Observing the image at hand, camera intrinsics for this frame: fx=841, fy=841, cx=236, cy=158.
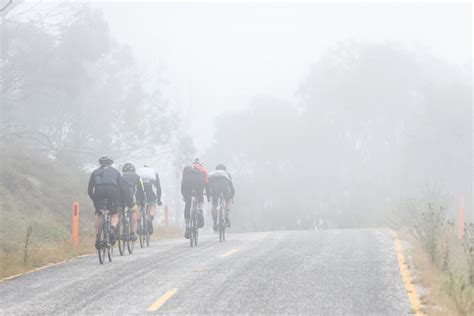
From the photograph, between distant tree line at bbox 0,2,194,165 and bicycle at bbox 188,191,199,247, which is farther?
distant tree line at bbox 0,2,194,165

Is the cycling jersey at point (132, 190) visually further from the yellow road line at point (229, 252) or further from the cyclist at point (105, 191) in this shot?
the yellow road line at point (229, 252)

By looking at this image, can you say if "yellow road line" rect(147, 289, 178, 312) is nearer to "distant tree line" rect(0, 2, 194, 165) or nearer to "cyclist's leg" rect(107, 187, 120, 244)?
"cyclist's leg" rect(107, 187, 120, 244)

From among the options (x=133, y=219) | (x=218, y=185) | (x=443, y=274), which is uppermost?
(x=218, y=185)

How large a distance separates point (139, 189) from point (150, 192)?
81 centimetres

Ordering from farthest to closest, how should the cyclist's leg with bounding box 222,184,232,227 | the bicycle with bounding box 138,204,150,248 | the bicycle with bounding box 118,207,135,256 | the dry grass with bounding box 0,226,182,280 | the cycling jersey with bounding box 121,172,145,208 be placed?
the cyclist's leg with bounding box 222,184,232,227 < the bicycle with bounding box 138,204,150,248 < the bicycle with bounding box 118,207,135,256 < the cycling jersey with bounding box 121,172,145,208 < the dry grass with bounding box 0,226,182,280

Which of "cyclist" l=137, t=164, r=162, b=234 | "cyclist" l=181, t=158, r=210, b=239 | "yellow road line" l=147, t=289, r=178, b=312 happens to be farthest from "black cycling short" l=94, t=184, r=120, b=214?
"yellow road line" l=147, t=289, r=178, b=312

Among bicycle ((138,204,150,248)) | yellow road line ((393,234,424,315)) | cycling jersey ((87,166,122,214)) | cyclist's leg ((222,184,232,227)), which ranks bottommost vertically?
yellow road line ((393,234,424,315))

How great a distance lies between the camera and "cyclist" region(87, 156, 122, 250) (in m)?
15.4

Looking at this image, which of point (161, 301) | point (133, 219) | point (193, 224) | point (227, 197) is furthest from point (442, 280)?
point (227, 197)

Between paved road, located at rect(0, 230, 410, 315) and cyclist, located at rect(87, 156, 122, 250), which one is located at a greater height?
cyclist, located at rect(87, 156, 122, 250)

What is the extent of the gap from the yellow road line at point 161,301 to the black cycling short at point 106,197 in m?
4.68

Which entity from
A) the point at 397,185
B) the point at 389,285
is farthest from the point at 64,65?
the point at 389,285

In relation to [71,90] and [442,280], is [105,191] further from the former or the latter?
[71,90]

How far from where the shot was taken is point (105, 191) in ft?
50.6
